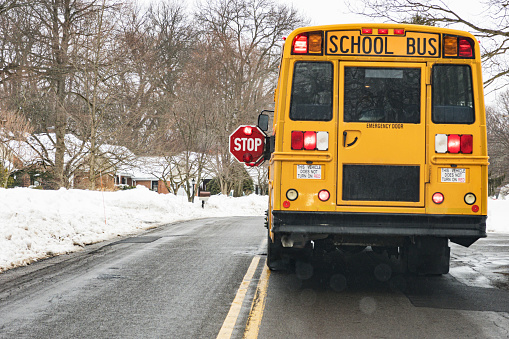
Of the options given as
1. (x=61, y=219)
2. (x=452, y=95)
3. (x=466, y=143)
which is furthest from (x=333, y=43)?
(x=61, y=219)

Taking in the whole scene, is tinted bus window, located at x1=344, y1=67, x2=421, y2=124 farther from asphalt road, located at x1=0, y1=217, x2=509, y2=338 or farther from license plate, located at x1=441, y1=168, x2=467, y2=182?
asphalt road, located at x1=0, y1=217, x2=509, y2=338

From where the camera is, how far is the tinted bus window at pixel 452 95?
20.8ft

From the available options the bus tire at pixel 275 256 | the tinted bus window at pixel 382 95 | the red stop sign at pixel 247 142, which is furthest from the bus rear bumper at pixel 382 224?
the red stop sign at pixel 247 142

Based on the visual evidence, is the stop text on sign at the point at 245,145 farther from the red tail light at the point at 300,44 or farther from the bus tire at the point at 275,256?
the red tail light at the point at 300,44

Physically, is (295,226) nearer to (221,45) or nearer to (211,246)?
(211,246)

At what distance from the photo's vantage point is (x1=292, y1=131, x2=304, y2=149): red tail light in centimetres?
634

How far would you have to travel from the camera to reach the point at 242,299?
6.26m

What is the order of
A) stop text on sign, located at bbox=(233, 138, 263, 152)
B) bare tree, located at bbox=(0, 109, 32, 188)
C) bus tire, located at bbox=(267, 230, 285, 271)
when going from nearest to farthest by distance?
bus tire, located at bbox=(267, 230, 285, 271) < stop text on sign, located at bbox=(233, 138, 263, 152) < bare tree, located at bbox=(0, 109, 32, 188)

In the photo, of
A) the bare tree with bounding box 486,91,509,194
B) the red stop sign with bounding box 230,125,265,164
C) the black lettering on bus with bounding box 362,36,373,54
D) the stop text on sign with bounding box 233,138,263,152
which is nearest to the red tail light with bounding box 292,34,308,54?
the black lettering on bus with bounding box 362,36,373,54

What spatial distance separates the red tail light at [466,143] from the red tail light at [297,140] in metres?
1.86

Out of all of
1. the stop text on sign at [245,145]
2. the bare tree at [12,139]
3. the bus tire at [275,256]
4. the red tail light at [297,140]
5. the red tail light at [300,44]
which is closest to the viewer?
the red tail light at [297,140]

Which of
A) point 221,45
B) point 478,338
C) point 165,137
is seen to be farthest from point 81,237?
point 221,45

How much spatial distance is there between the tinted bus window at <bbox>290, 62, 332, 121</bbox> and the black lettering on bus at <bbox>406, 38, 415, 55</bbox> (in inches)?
37.2

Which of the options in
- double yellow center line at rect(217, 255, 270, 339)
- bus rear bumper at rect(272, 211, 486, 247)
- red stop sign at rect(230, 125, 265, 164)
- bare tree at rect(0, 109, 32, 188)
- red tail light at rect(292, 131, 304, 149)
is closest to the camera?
double yellow center line at rect(217, 255, 270, 339)
